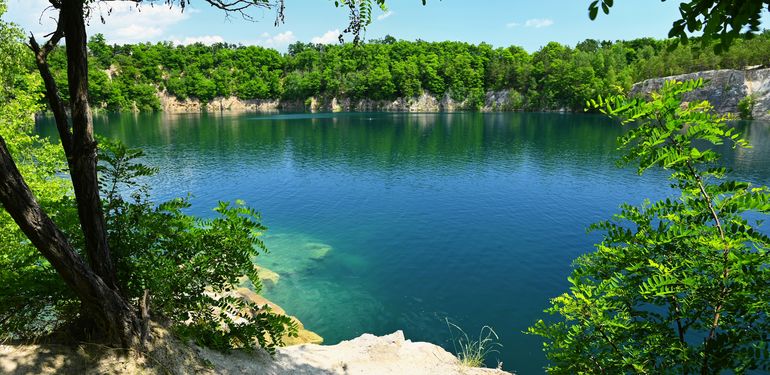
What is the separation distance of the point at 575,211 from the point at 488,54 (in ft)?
499

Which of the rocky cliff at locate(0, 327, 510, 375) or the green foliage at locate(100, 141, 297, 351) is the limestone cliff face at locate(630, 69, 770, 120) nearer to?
the rocky cliff at locate(0, 327, 510, 375)

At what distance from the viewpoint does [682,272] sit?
15.9ft

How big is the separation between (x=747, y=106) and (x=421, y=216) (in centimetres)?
10257

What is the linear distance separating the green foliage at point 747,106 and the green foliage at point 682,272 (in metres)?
117

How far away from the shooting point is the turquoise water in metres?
18.4

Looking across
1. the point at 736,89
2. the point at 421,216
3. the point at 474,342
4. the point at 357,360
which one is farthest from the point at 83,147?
the point at 736,89

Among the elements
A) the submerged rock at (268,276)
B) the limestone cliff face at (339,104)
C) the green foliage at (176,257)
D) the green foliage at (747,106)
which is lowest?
the submerged rock at (268,276)

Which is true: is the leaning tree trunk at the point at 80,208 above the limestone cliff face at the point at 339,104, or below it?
below

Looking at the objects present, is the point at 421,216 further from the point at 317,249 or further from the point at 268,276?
the point at 268,276

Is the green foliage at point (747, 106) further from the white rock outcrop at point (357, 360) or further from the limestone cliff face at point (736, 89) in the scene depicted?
the white rock outcrop at point (357, 360)

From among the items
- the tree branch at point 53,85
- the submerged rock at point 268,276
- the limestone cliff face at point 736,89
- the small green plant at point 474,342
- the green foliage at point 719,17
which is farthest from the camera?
the limestone cliff face at point 736,89

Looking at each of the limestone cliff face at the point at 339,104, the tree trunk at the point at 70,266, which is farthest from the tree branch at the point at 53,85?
the limestone cliff face at the point at 339,104

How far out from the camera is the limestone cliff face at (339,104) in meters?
155

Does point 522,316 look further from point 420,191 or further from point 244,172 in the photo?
point 244,172
